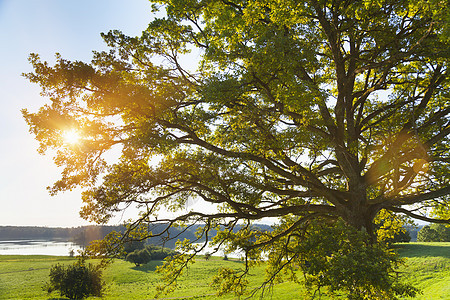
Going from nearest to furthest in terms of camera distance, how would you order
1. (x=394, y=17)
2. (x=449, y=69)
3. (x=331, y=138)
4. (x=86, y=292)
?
(x=449, y=69), (x=394, y=17), (x=331, y=138), (x=86, y=292)

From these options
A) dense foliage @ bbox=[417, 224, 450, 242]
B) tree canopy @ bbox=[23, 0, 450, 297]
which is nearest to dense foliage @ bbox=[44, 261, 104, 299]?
tree canopy @ bbox=[23, 0, 450, 297]

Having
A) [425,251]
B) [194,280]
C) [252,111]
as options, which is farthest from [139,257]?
[252,111]

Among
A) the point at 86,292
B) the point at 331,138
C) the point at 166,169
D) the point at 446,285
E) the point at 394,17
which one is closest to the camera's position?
the point at 394,17

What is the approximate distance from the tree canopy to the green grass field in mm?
3112

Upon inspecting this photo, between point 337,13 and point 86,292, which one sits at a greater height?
point 337,13

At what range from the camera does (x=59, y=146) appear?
358 inches

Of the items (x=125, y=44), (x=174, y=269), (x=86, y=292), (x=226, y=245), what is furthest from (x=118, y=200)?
(x=86, y=292)

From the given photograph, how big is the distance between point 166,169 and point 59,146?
3832mm

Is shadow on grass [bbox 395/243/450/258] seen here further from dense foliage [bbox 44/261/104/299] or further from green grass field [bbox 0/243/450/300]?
dense foliage [bbox 44/261/104/299]

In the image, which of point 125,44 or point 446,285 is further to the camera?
point 446,285

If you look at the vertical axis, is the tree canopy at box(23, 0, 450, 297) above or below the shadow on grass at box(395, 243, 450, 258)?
above

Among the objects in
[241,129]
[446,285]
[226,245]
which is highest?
[241,129]

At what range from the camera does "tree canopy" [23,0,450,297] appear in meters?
8.00

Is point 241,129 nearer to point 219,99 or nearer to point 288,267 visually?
point 219,99
